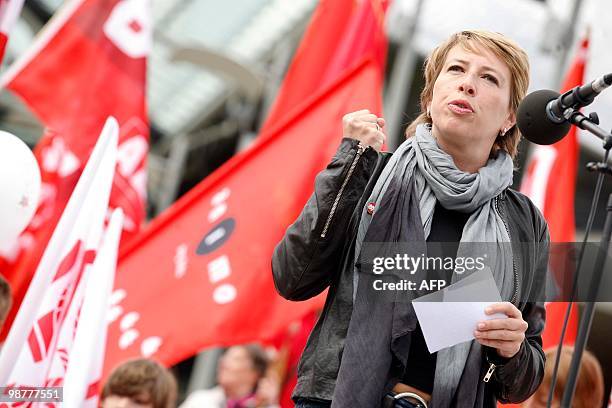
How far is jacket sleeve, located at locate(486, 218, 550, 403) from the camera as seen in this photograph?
263 cm

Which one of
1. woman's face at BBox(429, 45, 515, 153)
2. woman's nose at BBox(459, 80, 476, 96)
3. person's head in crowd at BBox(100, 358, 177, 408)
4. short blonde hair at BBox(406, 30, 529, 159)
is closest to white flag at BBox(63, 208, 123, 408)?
person's head in crowd at BBox(100, 358, 177, 408)

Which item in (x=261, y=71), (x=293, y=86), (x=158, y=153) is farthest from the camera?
(x=158, y=153)

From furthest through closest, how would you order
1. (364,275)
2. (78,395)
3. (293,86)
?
(293,86) < (78,395) < (364,275)

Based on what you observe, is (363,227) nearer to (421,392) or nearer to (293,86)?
(421,392)

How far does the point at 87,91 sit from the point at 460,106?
3343mm

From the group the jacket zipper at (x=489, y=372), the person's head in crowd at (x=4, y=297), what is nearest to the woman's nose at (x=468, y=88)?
the jacket zipper at (x=489, y=372)

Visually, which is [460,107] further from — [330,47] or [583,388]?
[330,47]

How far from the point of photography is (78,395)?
3650 millimetres

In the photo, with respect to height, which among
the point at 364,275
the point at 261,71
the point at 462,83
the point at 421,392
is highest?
the point at 261,71

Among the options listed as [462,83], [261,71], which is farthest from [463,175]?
[261,71]

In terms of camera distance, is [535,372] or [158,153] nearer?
[535,372]

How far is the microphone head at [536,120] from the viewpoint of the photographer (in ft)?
9.36

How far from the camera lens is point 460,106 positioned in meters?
2.79

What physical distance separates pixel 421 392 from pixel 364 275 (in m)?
0.31
